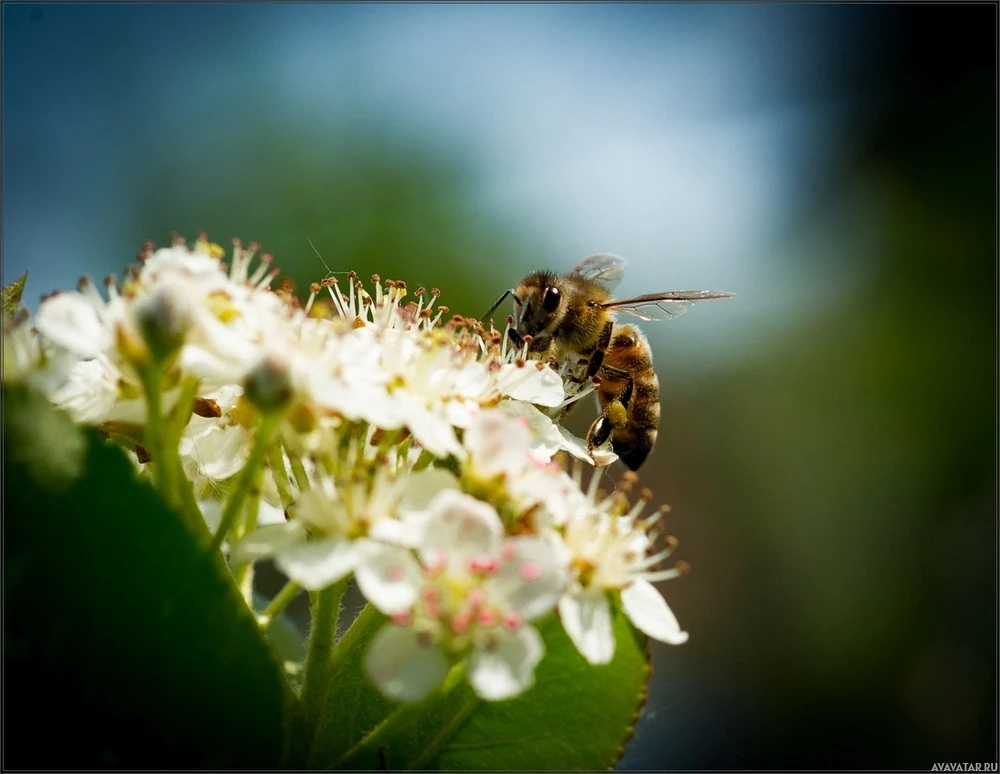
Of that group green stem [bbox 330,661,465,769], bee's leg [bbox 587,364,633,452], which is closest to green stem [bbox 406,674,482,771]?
green stem [bbox 330,661,465,769]

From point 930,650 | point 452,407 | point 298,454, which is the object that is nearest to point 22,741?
point 298,454

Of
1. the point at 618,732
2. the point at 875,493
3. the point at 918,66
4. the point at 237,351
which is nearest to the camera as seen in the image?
the point at 237,351

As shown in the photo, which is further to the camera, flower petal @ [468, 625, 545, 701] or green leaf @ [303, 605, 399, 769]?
green leaf @ [303, 605, 399, 769]

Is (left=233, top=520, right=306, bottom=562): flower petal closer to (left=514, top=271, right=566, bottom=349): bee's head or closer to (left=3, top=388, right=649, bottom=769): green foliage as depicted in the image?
(left=3, top=388, right=649, bottom=769): green foliage

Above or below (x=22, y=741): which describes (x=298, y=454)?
above

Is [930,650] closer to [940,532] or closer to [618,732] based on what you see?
[940,532]

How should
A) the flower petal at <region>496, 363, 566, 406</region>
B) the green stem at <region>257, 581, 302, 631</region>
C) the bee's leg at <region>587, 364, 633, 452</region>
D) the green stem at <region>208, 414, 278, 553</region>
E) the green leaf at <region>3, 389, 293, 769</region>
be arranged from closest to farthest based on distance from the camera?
the green leaf at <region>3, 389, 293, 769</region> < the green stem at <region>208, 414, 278, 553</region> < the green stem at <region>257, 581, 302, 631</region> < the flower petal at <region>496, 363, 566, 406</region> < the bee's leg at <region>587, 364, 633, 452</region>

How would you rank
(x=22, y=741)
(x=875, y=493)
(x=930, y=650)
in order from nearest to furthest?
1. (x=22, y=741)
2. (x=930, y=650)
3. (x=875, y=493)
